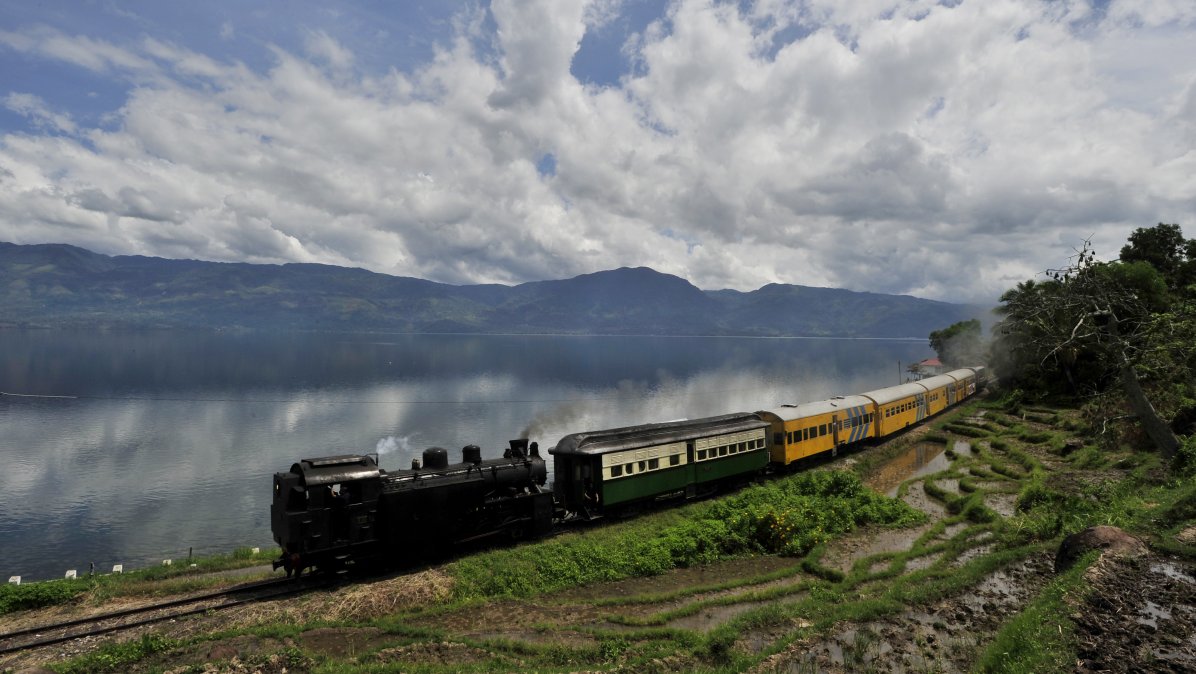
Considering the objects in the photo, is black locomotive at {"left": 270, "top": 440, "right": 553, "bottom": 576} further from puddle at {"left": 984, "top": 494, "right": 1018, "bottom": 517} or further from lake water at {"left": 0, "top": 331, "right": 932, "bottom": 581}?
lake water at {"left": 0, "top": 331, "right": 932, "bottom": 581}

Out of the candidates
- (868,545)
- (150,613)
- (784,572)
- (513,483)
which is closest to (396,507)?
(513,483)

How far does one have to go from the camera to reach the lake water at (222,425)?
37938mm

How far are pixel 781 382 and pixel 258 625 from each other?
12695cm

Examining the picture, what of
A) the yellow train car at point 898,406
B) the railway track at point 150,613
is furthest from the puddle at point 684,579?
the yellow train car at point 898,406

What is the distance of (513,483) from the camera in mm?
22359

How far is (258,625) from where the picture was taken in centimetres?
1545

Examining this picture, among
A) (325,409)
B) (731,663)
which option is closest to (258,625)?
(731,663)

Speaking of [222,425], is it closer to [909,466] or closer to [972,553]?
[909,466]

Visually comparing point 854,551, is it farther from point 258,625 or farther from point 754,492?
point 258,625

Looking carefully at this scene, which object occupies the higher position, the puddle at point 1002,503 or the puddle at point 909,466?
the puddle at point 1002,503

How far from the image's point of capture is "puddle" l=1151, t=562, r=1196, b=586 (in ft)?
43.1

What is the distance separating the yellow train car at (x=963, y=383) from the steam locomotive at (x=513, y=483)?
107 feet

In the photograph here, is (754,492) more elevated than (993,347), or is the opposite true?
(993,347)

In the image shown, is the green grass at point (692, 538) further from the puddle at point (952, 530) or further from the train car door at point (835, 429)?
the train car door at point (835, 429)
